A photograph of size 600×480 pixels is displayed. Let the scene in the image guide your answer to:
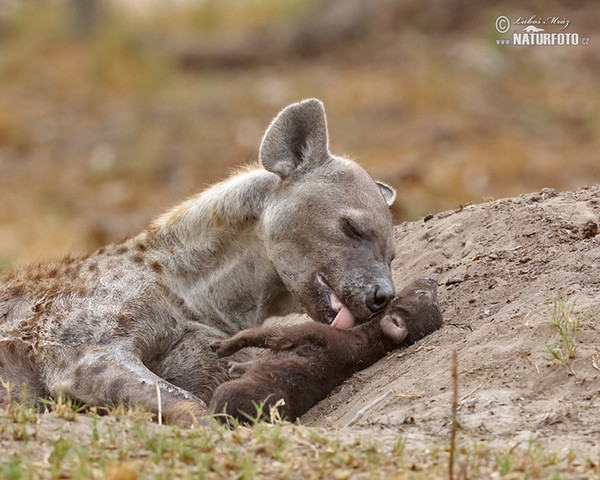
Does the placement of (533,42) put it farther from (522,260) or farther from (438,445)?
(438,445)

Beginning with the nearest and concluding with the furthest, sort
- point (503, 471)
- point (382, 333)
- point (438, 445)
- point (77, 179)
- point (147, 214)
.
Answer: point (503, 471)
point (438, 445)
point (382, 333)
point (147, 214)
point (77, 179)

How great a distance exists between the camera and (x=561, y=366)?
156 inches

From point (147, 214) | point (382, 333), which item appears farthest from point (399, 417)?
point (147, 214)

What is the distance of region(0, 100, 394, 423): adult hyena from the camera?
476cm

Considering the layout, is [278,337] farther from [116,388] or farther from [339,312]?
[116,388]

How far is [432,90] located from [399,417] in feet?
37.3

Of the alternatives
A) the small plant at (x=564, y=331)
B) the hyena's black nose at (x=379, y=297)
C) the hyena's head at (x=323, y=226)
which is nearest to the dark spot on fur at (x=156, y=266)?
the hyena's head at (x=323, y=226)

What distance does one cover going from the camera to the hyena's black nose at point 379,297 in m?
4.80

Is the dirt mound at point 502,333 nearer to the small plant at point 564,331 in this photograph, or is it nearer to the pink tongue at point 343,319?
the small plant at point 564,331

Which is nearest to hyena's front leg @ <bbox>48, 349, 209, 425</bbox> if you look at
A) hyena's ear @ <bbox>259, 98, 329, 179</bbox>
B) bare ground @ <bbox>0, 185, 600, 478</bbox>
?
bare ground @ <bbox>0, 185, 600, 478</bbox>

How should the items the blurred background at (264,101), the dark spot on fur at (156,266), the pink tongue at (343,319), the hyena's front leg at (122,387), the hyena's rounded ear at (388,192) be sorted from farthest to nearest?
the blurred background at (264,101) → the hyena's rounded ear at (388,192) → the dark spot on fur at (156,266) → the pink tongue at (343,319) → the hyena's front leg at (122,387)

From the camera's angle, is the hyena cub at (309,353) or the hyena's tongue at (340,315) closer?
the hyena cub at (309,353)

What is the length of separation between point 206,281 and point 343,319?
832 millimetres

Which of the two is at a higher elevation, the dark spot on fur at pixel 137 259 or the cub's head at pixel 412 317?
the dark spot on fur at pixel 137 259
